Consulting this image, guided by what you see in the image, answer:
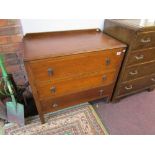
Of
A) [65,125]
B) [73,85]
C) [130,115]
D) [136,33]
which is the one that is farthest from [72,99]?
[136,33]

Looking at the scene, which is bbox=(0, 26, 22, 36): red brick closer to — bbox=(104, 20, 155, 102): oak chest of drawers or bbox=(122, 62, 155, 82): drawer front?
bbox=(104, 20, 155, 102): oak chest of drawers

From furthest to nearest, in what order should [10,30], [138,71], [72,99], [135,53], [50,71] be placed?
[138,71]
[72,99]
[135,53]
[10,30]
[50,71]

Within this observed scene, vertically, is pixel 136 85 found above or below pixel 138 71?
below

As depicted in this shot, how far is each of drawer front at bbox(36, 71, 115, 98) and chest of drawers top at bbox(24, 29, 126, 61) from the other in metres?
0.29

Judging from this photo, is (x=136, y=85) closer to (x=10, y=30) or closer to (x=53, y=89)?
(x=53, y=89)

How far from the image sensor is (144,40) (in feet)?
4.14

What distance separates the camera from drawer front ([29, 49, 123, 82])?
1045 millimetres

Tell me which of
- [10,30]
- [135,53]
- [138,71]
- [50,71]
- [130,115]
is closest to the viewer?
[50,71]

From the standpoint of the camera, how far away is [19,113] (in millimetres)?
1402

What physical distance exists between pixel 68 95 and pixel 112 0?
1061 mm

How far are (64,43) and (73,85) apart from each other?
16.4 inches

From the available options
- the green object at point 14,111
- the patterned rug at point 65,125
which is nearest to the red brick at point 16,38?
the green object at point 14,111

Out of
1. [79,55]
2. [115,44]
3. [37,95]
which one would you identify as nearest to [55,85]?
[37,95]

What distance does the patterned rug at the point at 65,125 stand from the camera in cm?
143
